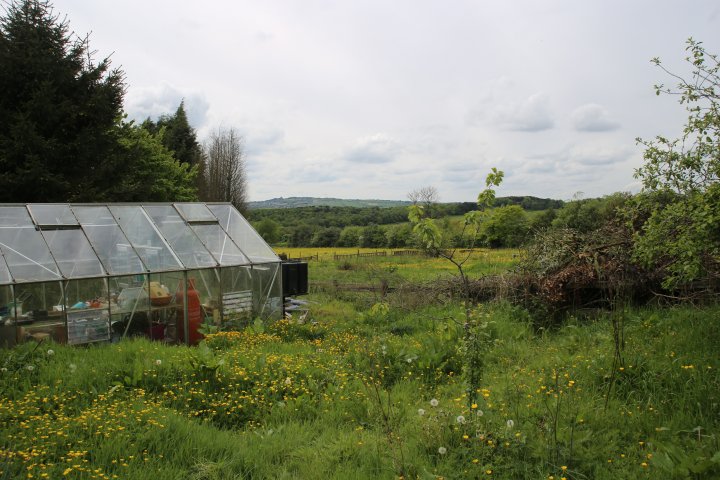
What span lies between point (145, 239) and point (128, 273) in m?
1.60

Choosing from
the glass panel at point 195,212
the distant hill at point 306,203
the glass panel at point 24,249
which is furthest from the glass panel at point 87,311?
the distant hill at point 306,203

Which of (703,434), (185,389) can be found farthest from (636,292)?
(185,389)

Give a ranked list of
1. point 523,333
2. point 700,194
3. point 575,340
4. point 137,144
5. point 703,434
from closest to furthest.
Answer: point 703,434 < point 700,194 < point 575,340 < point 523,333 < point 137,144

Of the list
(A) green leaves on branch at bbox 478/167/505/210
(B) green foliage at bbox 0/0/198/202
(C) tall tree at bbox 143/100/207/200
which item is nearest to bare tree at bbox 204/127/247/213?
(C) tall tree at bbox 143/100/207/200

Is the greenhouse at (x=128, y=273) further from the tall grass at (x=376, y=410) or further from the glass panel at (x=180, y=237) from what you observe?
the tall grass at (x=376, y=410)

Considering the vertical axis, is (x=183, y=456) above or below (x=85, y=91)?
below

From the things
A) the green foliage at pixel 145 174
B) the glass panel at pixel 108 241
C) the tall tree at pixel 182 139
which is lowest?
the glass panel at pixel 108 241

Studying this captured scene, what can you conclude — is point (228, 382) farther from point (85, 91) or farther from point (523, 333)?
point (85, 91)

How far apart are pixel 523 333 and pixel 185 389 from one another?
6243 mm

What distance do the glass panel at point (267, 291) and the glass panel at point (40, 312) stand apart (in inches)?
174

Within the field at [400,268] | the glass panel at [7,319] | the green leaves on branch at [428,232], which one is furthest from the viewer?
the field at [400,268]

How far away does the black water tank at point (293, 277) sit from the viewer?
13133 millimetres

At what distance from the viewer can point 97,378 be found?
21.2ft

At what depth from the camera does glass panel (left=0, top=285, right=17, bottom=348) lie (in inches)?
336
